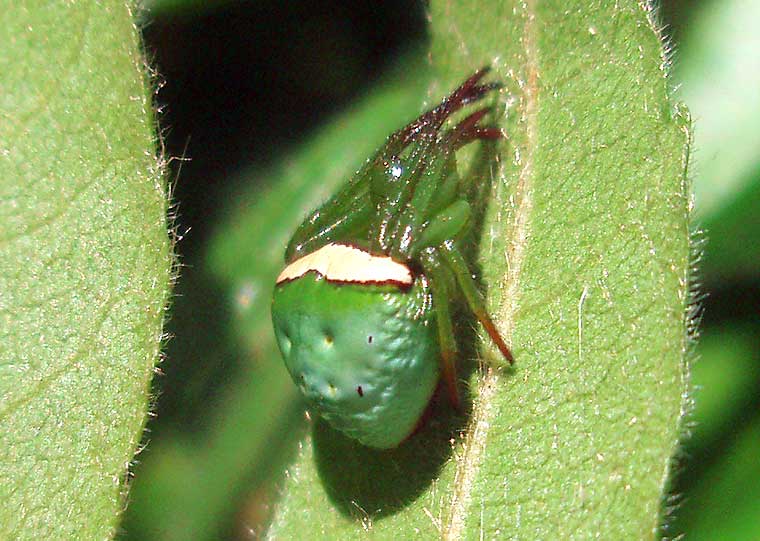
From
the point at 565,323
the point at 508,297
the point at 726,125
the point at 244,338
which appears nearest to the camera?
the point at 565,323

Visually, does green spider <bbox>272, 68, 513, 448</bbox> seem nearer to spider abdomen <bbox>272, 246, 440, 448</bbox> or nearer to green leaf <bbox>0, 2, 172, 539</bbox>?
spider abdomen <bbox>272, 246, 440, 448</bbox>

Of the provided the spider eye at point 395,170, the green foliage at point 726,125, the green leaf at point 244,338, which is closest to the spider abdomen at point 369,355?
the spider eye at point 395,170

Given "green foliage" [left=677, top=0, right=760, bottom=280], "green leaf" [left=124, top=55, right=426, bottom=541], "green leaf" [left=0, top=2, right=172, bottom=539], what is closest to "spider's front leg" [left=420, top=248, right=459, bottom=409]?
"green leaf" [left=0, top=2, right=172, bottom=539]

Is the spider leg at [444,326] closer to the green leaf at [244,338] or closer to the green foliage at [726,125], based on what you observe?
the green leaf at [244,338]

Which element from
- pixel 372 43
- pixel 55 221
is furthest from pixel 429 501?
pixel 372 43

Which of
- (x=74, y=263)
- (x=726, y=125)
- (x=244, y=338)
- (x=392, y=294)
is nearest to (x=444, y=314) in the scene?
(x=392, y=294)

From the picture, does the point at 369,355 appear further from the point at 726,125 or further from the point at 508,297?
the point at 726,125
